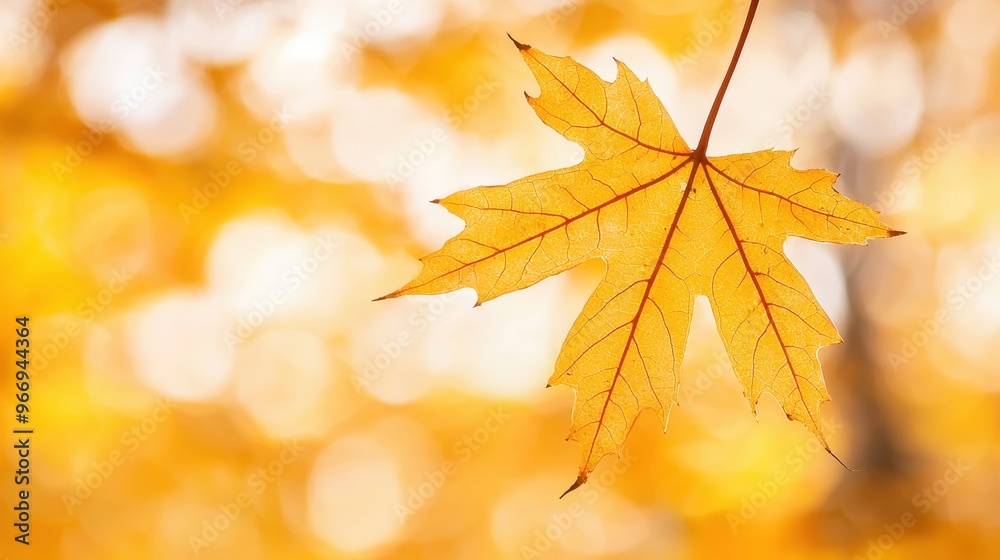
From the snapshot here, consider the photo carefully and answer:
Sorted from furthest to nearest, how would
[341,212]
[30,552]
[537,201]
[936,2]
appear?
[341,212] < [936,2] < [30,552] < [537,201]

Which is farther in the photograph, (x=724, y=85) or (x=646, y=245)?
(x=646, y=245)

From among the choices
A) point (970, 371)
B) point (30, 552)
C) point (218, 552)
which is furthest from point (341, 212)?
point (970, 371)

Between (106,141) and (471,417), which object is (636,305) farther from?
(106,141)

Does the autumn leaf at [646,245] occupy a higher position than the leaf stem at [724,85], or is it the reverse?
the leaf stem at [724,85]

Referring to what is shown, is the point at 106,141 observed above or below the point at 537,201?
above

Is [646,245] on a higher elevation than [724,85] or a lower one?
lower

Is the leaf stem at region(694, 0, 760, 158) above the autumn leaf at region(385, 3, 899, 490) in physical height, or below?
above

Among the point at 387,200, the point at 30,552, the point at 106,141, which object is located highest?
the point at 106,141

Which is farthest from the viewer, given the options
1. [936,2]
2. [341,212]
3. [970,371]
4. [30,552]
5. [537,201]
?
[341,212]
